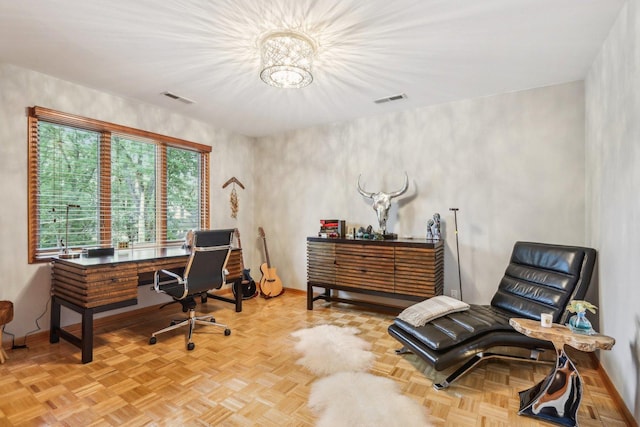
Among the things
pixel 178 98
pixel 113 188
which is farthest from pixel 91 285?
pixel 178 98

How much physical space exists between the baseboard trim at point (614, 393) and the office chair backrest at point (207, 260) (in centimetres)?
321

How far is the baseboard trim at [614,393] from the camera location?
188 centimetres

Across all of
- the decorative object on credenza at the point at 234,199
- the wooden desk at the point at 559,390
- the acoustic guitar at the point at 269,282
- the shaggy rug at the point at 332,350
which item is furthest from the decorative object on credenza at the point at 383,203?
the decorative object on credenza at the point at 234,199

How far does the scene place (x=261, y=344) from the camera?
304 cm

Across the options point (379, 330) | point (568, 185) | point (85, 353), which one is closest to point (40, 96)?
point (85, 353)

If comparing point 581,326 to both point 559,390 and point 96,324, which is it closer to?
point 559,390

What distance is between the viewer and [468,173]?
373 cm

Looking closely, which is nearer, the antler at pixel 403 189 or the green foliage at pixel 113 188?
the green foliage at pixel 113 188

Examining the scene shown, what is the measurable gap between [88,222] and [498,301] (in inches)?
168

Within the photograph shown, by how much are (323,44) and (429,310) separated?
229 cm

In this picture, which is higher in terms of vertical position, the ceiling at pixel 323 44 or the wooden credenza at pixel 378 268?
the ceiling at pixel 323 44

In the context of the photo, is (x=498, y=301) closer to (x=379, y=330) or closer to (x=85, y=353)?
(x=379, y=330)

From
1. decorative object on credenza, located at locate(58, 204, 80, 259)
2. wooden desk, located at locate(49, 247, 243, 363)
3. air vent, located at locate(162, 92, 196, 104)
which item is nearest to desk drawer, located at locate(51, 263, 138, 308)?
wooden desk, located at locate(49, 247, 243, 363)

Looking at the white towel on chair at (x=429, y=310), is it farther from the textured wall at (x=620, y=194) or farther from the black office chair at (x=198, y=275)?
the black office chair at (x=198, y=275)
